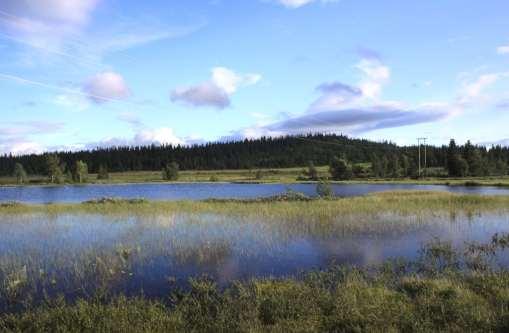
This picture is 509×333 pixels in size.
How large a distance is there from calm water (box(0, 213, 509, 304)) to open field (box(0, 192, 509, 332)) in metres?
0.07

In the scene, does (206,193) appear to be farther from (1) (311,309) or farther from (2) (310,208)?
(1) (311,309)

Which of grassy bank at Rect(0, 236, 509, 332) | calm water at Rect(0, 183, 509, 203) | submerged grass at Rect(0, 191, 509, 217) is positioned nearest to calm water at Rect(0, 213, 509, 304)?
grassy bank at Rect(0, 236, 509, 332)

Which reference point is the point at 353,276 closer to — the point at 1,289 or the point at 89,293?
the point at 89,293

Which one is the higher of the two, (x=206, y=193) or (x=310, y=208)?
(x=310, y=208)

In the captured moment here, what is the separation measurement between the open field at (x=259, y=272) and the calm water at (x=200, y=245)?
67mm

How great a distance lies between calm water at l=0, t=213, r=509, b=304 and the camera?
1466 centimetres

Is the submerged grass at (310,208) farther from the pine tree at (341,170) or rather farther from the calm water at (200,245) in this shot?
the pine tree at (341,170)

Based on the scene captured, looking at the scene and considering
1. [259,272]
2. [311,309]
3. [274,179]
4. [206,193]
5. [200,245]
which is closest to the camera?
[311,309]

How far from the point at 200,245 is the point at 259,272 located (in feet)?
17.4

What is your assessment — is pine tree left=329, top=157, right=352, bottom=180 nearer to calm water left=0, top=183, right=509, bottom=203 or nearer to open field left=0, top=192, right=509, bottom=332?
calm water left=0, top=183, right=509, bottom=203

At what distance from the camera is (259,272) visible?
47.9 feet

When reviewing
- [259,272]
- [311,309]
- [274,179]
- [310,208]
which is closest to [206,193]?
[310,208]

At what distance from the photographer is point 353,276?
1288 centimetres

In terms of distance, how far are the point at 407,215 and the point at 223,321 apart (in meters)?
22.6
